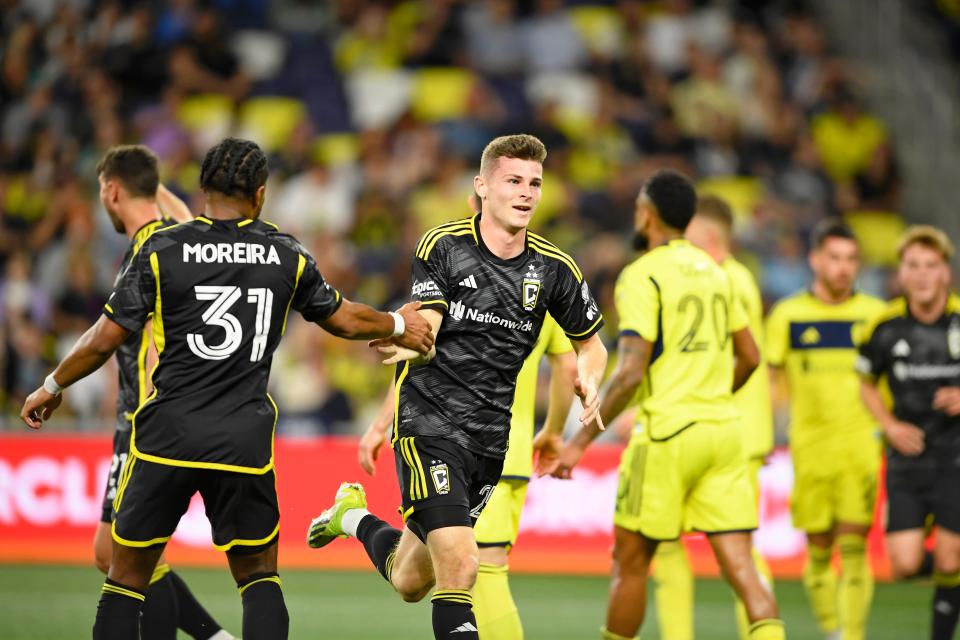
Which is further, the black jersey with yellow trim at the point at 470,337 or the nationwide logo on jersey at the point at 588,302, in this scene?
the nationwide logo on jersey at the point at 588,302

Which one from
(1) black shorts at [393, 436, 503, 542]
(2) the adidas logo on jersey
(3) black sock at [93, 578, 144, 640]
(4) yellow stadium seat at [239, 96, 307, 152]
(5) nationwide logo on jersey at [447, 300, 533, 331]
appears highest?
(4) yellow stadium seat at [239, 96, 307, 152]

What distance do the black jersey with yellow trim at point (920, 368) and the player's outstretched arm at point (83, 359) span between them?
5005mm

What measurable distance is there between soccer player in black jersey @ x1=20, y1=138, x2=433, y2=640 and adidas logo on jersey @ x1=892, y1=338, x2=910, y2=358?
12.9ft

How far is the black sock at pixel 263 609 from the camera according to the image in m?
5.99

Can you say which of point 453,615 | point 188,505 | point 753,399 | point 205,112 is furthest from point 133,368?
point 205,112

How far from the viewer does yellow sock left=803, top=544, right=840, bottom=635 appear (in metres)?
9.00

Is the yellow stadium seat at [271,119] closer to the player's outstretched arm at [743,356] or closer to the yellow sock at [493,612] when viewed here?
the player's outstretched arm at [743,356]

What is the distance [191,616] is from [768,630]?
2957 mm

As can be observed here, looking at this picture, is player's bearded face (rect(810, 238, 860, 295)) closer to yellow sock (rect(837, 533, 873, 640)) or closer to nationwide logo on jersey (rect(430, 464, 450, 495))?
yellow sock (rect(837, 533, 873, 640))

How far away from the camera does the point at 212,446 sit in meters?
5.88

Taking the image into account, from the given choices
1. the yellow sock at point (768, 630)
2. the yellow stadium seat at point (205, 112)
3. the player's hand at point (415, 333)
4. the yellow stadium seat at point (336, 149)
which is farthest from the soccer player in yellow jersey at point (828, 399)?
the yellow stadium seat at point (205, 112)

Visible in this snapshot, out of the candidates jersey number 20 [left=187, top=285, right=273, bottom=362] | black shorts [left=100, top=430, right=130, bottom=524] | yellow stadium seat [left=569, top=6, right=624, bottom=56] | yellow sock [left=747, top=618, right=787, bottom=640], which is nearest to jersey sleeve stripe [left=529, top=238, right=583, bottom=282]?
jersey number 20 [left=187, top=285, right=273, bottom=362]

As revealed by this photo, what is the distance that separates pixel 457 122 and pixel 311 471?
5.72 meters

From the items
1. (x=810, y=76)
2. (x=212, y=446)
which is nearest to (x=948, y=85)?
(x=810, y=76)
